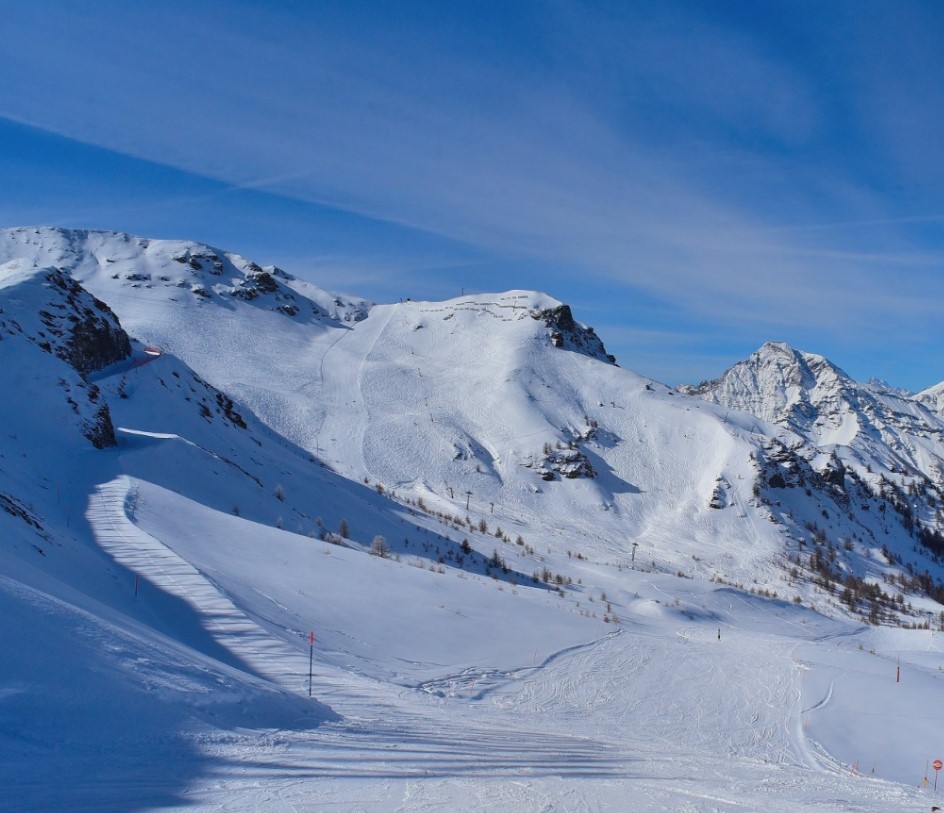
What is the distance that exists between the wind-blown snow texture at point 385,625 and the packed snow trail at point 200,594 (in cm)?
7

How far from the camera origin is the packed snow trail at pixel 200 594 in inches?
348

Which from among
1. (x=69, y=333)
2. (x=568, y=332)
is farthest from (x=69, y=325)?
(x=568, y=332)

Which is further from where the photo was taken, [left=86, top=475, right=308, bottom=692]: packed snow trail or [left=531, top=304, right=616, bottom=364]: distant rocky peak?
[left=531, top=304, right=616, bottom=364]: distant rocky peak

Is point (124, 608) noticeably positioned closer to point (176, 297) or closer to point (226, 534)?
point (226, 534)

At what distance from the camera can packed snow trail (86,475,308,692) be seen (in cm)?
883

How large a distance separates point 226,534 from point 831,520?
60.9 metres

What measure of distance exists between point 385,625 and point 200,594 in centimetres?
345

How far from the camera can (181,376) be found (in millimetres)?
36094

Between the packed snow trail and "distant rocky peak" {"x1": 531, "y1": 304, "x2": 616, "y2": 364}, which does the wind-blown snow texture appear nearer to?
the packed snow trail

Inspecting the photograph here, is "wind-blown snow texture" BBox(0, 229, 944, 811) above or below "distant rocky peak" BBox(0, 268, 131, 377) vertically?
below

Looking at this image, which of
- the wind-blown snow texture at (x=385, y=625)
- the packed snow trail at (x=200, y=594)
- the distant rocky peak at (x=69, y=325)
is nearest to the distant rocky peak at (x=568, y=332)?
the wind-blown snow texture at (x=385, y=625)

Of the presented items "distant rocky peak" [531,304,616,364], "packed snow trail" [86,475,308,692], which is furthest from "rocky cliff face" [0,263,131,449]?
"distant rocky peak" [531,304,616,364]

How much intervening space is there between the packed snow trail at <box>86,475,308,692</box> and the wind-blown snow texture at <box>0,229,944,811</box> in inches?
2.6

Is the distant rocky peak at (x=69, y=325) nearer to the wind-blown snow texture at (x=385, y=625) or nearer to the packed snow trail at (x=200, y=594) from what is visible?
the wind-blown snow texture at (x=385, y=625)
